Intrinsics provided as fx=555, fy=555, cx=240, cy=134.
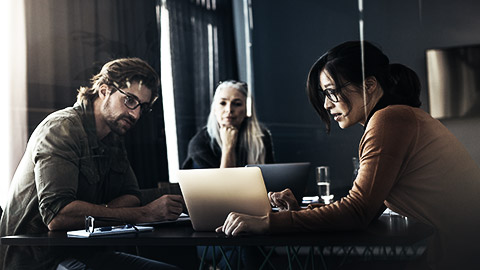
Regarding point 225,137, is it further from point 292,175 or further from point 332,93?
point 332,93

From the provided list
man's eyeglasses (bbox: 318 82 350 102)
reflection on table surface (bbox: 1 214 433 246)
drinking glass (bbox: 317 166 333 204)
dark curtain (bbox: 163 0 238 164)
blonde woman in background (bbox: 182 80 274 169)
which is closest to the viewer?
reflection on table surface (bbox: 1 214 433 246)

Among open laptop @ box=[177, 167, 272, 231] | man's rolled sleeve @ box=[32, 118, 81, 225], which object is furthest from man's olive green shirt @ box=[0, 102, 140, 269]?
open laptop @ box=[177, 167, 272, 231]

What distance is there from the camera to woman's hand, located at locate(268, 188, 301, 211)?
1929 mm

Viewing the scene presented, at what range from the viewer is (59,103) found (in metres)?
2.23

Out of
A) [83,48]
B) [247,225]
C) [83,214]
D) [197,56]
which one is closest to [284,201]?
[247,225]

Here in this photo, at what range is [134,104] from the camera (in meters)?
2.33

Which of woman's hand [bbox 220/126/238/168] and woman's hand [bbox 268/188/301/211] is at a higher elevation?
woman's hand [bbox 220/126/238/168]

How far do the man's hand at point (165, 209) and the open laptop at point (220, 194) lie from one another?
31cm

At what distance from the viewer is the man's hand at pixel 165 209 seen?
1987 millimetres

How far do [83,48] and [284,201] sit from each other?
3.50 ft

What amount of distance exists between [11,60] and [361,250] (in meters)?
1.57

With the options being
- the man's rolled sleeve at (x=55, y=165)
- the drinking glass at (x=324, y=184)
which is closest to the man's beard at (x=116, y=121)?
the man's rolled sleeve at (x=55, y=165)

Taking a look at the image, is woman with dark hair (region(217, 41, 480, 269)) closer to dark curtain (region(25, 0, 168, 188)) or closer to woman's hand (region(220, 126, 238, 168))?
dark curtain (region(25, 0, 168, 188))

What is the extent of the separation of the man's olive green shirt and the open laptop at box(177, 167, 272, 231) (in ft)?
1.80
